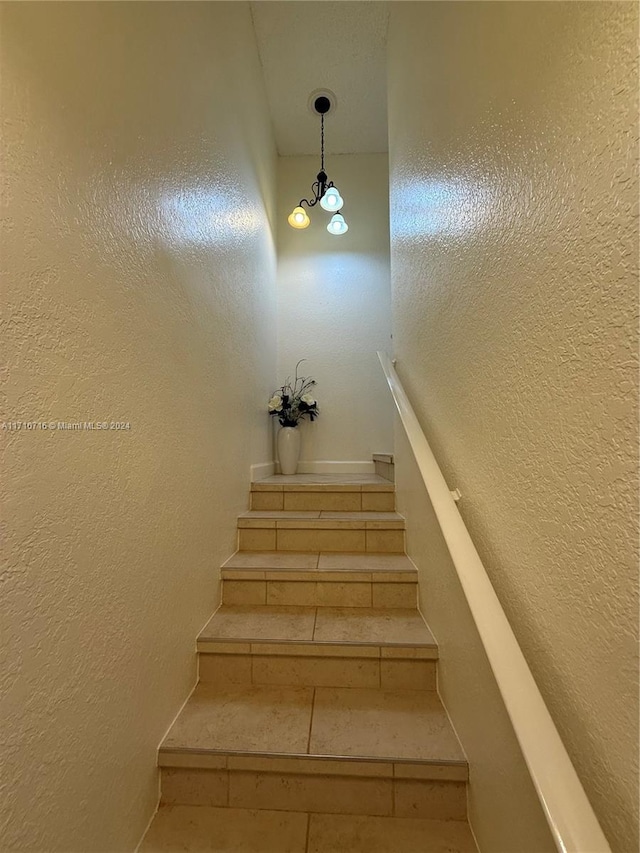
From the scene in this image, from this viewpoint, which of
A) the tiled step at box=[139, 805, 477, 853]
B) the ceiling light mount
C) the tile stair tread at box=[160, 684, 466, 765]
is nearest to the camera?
the tiled step at box=[139, 805, 477, 853]

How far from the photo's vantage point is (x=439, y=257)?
1344 mm

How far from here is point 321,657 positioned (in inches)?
52.1

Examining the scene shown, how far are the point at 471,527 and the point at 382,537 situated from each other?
3.10 feet

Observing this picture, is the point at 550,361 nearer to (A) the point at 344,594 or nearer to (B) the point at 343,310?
(A) the point at 344,594

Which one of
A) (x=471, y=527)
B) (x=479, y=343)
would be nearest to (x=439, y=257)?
(x=479, y=343)

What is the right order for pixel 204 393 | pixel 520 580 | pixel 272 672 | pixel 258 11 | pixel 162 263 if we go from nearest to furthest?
1. pixel 520 580
2. pixel 162 263
3. pixel 272 672
4. pixel 204 393
5. pixel 258 11

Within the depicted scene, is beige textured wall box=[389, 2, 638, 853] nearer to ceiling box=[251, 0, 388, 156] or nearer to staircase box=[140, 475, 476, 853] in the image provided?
staircase box=[140, 475, 476, 853]

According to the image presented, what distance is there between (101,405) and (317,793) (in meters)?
1.22

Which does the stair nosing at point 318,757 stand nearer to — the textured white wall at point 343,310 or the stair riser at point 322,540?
the stair riser at point 322,540

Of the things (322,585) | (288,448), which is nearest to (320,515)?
(322,585)

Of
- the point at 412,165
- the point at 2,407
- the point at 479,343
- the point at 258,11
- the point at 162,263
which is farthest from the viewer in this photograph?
the point at 258,11

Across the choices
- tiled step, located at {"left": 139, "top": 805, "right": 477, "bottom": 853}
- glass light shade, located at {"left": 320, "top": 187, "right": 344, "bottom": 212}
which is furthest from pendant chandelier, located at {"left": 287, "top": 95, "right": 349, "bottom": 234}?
tiled step, located at {"left": 139, "top": 805, "right": 477, "bottom": 853}

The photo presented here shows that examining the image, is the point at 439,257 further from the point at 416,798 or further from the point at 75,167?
the point at 416,798

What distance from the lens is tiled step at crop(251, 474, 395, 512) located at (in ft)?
7.23
